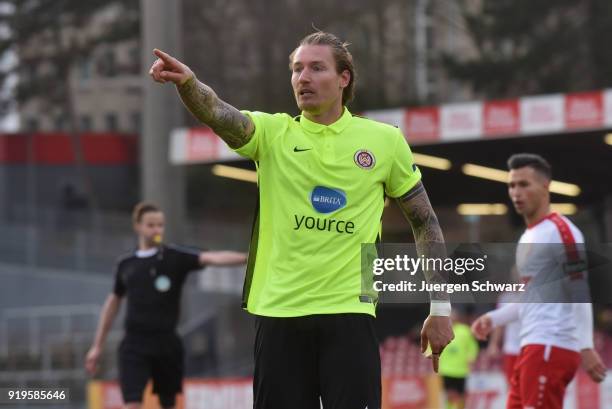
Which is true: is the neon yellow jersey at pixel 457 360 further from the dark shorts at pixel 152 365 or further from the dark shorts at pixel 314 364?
the dark shorts at pixel 314 364

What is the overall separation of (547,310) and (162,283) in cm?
387

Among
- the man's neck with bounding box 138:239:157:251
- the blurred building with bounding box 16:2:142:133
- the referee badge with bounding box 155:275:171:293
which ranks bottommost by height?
the referee badge with bounding box 155:275:171:293

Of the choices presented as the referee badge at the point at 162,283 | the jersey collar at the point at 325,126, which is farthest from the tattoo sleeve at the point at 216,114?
the referee badge at the point at 162,283

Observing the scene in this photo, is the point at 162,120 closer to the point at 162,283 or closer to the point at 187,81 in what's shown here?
the point at 162,283

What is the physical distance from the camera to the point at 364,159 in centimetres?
579

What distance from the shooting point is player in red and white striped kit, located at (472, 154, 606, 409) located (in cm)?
786

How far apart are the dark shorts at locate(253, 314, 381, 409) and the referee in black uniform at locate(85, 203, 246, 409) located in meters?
5.12

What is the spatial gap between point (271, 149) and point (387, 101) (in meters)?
34.6

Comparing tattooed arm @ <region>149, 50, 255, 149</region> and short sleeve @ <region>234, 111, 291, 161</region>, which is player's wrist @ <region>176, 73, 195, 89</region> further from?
short sleeve @ <region>234, 111, 291, 161</region>

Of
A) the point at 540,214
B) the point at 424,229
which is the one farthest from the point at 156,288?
the point at 424,229

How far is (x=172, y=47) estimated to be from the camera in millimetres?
16734

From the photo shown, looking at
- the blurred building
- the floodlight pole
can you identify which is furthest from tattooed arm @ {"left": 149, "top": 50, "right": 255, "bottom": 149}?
the blurred building

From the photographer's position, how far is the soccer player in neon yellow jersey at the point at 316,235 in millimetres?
5672

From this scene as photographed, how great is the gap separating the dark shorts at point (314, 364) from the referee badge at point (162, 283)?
17.3ft
